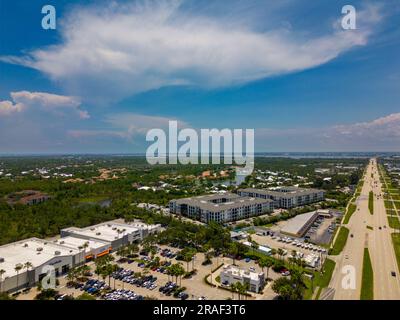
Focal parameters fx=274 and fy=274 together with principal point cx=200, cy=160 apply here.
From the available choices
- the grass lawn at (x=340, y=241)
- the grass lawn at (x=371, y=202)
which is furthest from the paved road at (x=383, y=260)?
the grass lawn at (x=340, y=241)

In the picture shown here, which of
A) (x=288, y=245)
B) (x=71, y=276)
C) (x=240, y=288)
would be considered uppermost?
(x=240, y=288)

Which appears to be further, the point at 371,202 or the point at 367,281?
the point at 371,202

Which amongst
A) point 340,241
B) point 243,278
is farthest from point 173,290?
point 340,241

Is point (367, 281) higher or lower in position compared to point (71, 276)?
lower

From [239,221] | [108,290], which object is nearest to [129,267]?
[108,290]

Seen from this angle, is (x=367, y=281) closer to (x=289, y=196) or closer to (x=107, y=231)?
(x=107, y=231)

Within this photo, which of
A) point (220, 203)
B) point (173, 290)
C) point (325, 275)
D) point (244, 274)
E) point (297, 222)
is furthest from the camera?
point (220, 203)

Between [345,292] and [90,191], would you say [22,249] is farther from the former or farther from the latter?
[90,191]

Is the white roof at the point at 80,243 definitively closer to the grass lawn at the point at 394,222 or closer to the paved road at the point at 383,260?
the paved road at the point at 383,260
